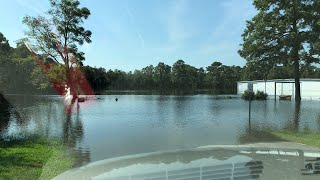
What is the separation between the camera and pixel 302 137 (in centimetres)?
1388

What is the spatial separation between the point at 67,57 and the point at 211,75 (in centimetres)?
7838

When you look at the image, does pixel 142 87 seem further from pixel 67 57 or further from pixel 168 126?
pixel 168 126

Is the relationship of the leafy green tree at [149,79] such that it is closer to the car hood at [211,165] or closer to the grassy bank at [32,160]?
the grassy bank at [32,160]

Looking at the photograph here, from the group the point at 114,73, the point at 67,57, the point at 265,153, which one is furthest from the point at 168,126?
the point at 114,73

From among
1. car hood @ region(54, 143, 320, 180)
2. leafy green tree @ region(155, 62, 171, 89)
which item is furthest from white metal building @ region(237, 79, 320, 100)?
leafy green tree @ region(155, 62, 171, 89)

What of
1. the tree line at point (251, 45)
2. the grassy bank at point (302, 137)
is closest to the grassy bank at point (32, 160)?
the grassy bank at point (302, 137)

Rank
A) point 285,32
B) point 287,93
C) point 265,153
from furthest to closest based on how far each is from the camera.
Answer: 1. point 287,93
2. point 285,32
3. point 265,153

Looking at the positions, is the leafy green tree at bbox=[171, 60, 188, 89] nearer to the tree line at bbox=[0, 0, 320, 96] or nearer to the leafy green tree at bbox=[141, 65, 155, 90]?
the leafy green tree at bbox=[141, 65, 155, 90]

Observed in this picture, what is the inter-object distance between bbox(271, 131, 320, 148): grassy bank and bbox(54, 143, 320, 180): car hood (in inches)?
55.3

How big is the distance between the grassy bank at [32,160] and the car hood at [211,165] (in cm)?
52

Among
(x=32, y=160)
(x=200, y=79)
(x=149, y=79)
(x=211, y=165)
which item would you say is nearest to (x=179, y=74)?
(x=200, y=79)

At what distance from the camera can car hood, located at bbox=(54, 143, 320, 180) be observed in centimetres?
746

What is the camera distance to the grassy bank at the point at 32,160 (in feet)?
26.2

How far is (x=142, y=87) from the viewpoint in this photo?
123 m
